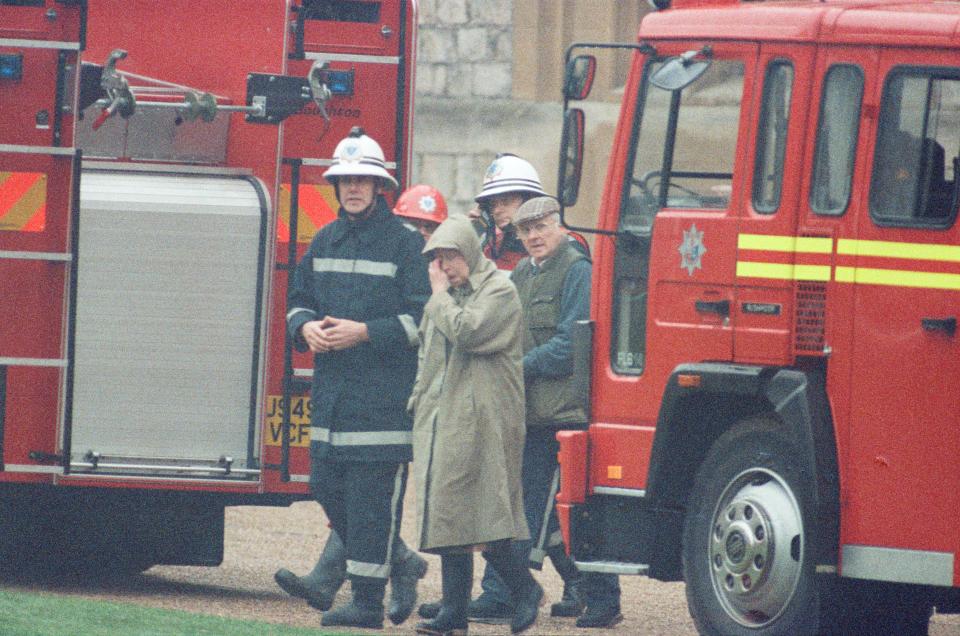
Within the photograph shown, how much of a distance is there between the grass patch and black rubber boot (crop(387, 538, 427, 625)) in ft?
2.22

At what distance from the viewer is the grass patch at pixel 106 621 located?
8.67 meters

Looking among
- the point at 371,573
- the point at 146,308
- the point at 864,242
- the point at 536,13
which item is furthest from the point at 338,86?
the point at 536,13

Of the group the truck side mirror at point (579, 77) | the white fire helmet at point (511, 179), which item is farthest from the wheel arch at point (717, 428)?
the white fire helmet at point (511, 179)

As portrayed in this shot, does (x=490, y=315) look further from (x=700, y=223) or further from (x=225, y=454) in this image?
(x=225, y=454)

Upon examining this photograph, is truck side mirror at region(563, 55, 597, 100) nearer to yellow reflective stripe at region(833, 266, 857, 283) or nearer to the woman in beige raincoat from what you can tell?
the woman in beige raincoat

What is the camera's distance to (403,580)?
992 centimetres

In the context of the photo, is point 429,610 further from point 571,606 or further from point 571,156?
point 571,156

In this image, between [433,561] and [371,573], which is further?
[433,561]

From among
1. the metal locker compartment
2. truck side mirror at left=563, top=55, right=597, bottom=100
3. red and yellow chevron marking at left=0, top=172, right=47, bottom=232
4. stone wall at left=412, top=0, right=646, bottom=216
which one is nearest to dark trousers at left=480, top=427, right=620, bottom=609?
the metal locker compartment

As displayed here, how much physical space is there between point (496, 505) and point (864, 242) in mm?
1812

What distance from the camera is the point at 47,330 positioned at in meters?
9.96

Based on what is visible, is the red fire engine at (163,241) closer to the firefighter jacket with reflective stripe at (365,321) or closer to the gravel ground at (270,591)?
the gravel ground at (270,591)

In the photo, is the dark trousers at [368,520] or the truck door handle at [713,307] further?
the dark trousers at [368,520]

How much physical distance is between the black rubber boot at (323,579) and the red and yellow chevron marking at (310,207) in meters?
1.38
